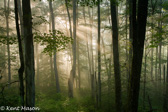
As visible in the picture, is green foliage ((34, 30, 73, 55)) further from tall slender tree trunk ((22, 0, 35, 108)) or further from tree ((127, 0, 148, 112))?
tree ((127, 0, 148, 112))

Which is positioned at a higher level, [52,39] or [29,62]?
[52,39]

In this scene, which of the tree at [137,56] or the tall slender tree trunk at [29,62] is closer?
the tree at [137,56]

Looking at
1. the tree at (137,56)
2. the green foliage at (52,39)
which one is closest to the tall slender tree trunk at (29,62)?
the green foliage at (52,39)

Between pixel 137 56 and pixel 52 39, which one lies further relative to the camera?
pixel 52 39

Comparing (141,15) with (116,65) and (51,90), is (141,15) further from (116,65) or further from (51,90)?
(51,90)

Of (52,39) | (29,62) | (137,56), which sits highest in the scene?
(52,39)

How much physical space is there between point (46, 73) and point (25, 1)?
14.8m

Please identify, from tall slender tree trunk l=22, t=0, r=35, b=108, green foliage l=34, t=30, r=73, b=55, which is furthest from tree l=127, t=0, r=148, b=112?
tall slender tree trunk l=22, t=0, r=35, b=108

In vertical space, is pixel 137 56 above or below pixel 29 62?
above

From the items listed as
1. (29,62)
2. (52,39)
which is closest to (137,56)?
(52,39)

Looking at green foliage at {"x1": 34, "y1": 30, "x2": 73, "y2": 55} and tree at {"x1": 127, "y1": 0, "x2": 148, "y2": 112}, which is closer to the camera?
tree at {"x1": 127, "y1": 0, "x2": 148, "y2": 112}

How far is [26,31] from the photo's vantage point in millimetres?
4777

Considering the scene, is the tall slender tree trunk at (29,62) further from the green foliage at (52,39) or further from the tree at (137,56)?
the tree at (137,56)

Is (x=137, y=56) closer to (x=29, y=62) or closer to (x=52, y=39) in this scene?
(x=52, y=39)
